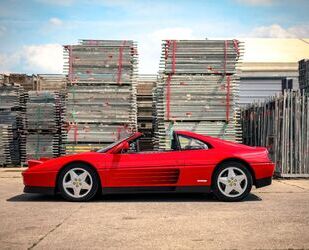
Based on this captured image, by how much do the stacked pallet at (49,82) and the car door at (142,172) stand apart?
10.8 meters

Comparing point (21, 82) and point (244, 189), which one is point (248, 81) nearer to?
point (21, 82)

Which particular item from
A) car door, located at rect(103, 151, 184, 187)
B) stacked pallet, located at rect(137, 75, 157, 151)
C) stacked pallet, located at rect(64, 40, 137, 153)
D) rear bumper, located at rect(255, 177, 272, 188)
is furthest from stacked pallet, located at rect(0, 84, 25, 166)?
rear bumper, located at rect(255, 177, 272, 188)

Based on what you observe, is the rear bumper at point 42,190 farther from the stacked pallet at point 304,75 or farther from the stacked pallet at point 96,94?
the stacked pallet at point 304,75

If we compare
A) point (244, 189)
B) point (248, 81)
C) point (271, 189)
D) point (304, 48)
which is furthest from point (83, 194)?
point (304, 48)

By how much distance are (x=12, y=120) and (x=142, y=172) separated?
30.1 feet

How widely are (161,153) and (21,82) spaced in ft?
40.5

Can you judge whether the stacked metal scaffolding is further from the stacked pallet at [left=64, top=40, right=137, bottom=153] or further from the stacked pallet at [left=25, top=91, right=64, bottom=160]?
the stacked pallet at [left=25, top=91, right=64, bottom=160]

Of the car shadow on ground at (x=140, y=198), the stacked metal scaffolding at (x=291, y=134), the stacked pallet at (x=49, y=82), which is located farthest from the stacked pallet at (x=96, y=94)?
the stacked pallet at (x=49, y=82)

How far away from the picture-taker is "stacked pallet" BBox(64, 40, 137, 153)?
1334 cm

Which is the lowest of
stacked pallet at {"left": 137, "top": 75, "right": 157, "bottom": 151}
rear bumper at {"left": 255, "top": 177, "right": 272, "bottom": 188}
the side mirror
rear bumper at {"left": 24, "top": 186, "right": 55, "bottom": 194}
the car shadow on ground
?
the car shadow on ground

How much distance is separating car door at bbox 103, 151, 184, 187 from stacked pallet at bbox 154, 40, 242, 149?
4.48m

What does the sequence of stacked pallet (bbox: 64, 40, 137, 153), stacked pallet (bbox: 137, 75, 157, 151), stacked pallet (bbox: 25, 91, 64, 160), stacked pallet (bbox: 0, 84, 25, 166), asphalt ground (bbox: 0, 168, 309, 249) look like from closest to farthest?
asphalt ground (bbox: 0, 168, 309, 249)
stacked pallet (bbox: 64, 40, 137, 153)
stacked pallet (bbox: 25, 91, 64, 160)
stacked pallet (bbox: 0, 84, 25, 166)
stacked pallet (bbox: 137, 75, 157, 151)

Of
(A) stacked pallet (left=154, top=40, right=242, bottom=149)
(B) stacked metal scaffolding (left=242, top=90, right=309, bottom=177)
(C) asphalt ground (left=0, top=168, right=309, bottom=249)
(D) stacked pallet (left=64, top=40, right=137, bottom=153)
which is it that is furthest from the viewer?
(D) stacked pallet (left=64, top=40, right=137, bottom=153)

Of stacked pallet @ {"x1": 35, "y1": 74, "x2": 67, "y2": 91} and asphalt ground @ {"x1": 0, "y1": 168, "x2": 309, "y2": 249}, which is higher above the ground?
stacked pallet @ {"x1": 35, "y1": 74, "x2": 67, "y2": 91}
